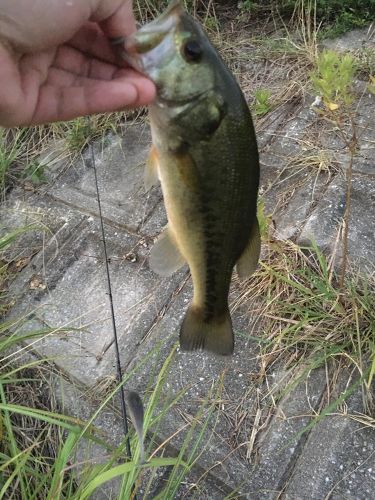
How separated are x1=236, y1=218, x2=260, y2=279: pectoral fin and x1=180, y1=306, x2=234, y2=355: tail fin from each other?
0.19 meters

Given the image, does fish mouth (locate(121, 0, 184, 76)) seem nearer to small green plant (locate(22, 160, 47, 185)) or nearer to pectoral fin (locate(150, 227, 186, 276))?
pectoral fin (locate(150, 227, 186, 276))

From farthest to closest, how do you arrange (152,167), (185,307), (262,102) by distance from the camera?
(262,102) < (185,307) < (152,167)

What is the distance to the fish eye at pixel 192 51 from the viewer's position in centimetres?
136

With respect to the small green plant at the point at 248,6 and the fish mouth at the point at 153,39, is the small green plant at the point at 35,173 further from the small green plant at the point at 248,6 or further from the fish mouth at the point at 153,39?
the fish mouth at the point at 153,39

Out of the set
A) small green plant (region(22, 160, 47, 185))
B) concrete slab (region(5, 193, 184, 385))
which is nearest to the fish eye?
concrete slab (region(5, 193, 184, 385))

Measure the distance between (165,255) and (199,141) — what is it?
1.32ft

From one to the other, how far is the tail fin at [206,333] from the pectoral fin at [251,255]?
7.6 inches

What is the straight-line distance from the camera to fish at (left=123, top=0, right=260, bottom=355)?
1375 millimetres

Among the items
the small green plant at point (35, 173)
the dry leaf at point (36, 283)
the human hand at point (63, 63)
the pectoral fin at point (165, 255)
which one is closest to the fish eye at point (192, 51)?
the human hand at point (63, 63)

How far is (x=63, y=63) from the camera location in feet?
6.00

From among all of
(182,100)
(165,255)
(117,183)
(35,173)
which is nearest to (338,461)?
(165,255)

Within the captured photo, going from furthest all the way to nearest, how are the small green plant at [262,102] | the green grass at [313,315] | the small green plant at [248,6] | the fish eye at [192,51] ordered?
the small green plant at [248,6] → the small green plant at [262,102] → the green grass at [313,315] → the fish eye at [192,51]

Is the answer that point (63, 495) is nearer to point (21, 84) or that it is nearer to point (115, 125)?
point (21, 84)

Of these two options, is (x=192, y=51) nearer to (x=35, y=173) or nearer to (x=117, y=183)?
(x=117, y=183)
